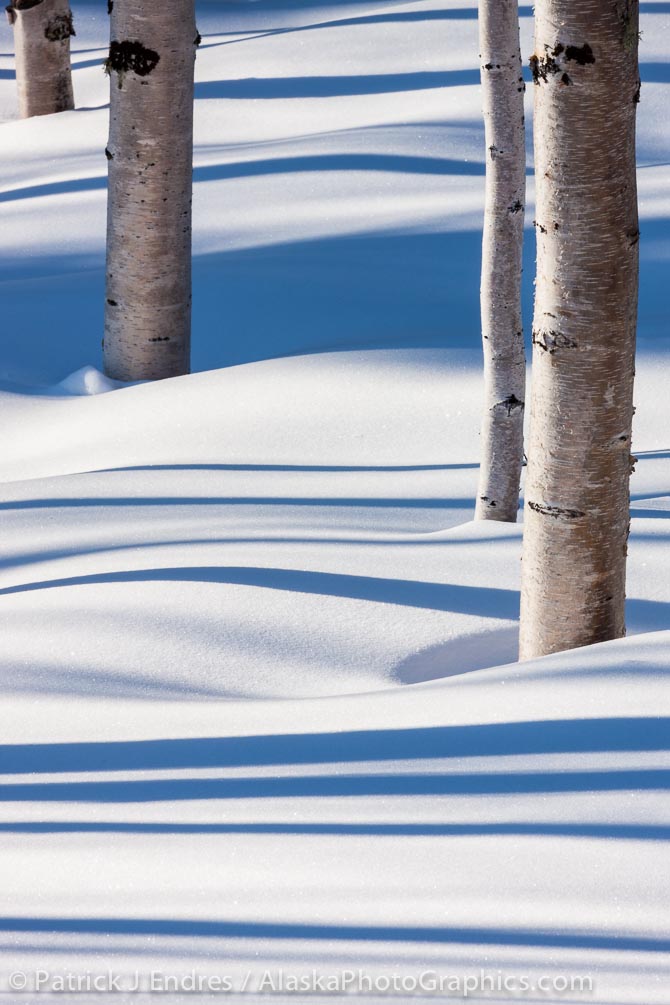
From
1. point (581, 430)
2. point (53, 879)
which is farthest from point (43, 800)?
point (581, 430)

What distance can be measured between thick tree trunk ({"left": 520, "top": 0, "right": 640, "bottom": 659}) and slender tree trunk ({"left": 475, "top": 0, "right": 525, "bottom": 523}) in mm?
1468

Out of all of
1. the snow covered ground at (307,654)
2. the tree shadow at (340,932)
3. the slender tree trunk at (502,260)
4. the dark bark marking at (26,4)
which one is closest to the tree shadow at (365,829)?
the snow covered ground at (307,654)

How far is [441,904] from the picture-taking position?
2215 millimetres

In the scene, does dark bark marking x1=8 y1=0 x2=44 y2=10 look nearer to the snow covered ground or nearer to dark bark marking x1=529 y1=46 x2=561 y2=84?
the snow covered ground

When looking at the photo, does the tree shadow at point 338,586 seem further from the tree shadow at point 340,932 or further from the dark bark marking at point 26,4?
the dark bark marking at point 26,4

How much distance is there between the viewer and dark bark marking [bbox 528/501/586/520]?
124 inches

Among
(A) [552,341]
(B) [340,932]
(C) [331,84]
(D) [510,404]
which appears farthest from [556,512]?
(C) [331,84]

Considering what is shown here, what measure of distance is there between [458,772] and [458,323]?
503 centimetres

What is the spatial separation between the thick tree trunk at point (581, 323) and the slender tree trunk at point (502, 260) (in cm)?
147

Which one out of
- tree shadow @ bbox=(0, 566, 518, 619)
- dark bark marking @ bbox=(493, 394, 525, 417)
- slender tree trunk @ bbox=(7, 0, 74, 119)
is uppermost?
slender tree trunk @ bbox=(7, 0, 74, 119)

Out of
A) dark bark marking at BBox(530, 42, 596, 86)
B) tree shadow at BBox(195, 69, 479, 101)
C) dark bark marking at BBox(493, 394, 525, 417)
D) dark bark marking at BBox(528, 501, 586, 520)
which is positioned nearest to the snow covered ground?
dark bark marking at BBox(528, 501, 586, 520)

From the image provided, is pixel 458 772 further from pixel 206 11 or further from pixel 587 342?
pixel 206 11

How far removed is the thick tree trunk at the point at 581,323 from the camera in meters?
2.84

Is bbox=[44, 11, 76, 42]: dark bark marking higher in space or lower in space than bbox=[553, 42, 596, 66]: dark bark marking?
higher
